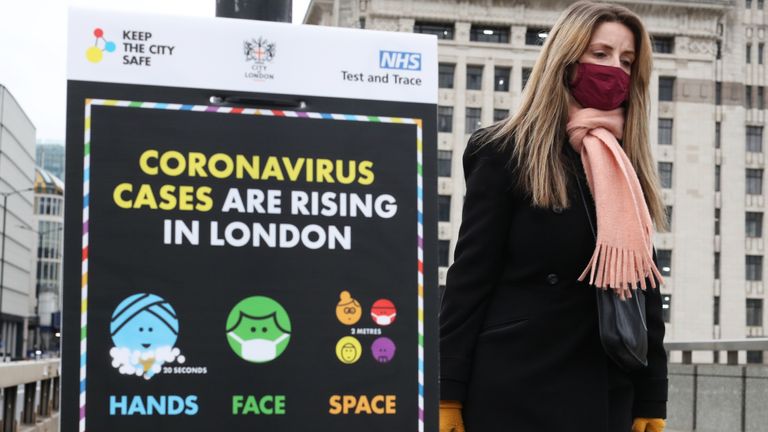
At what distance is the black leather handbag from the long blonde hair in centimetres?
33

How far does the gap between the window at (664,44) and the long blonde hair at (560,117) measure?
71.5 meters

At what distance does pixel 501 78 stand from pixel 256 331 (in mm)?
70016

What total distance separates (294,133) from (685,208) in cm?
7153

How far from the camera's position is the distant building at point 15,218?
97.3m

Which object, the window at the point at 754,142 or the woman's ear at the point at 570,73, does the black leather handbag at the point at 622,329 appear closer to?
the woman's ear at the point at 570,73

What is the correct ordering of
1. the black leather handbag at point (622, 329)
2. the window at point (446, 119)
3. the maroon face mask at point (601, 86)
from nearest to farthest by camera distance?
the black leather handbag at point (622, 329)
the maroon face mask at point (601, 86)
the window at point (446, 119)

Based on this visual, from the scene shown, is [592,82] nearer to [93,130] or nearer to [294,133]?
[294,133]

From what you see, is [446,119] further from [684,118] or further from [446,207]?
[684,118]

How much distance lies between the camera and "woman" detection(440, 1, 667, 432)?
10.6 feet

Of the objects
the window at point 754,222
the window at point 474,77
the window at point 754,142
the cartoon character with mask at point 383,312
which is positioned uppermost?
the window at point 474,77

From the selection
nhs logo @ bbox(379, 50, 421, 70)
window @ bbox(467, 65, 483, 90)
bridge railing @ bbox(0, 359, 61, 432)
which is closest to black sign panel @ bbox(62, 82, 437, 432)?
nhs logo @ bbox(379, 50, 421, 70)

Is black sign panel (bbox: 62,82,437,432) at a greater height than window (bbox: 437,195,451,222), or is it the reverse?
window (bbox: 437,195,451,222)

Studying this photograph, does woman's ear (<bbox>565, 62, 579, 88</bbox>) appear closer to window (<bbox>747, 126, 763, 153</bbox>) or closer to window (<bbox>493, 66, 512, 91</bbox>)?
window (<bbox>493, 66, 512, 91</bbox>)

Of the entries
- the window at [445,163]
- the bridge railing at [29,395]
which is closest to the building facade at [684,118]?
the window at [445,163]
